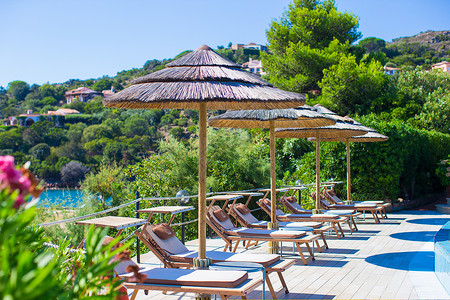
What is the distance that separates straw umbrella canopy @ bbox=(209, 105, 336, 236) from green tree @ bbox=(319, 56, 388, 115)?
36.6 feet

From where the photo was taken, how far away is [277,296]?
4.51m

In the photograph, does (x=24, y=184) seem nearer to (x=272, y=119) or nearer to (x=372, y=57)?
(x=272, y=119)

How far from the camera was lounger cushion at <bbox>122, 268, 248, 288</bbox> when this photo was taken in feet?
11.9

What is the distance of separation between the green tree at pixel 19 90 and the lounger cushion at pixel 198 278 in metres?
86.9

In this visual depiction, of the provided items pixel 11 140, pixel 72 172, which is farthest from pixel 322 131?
pixel 11 140

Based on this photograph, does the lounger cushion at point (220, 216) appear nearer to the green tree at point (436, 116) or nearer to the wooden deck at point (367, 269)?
the wooden deck at point (367, 269)

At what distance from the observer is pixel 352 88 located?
58.6 feet

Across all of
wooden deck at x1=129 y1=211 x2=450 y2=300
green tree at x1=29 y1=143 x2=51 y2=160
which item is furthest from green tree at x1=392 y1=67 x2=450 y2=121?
green tree at x1=29 y1=143 x2=51 y2=160

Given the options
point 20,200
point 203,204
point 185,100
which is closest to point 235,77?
point 185,100

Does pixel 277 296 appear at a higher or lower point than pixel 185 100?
lower

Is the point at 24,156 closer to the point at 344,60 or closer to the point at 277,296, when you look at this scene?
the point at 344,60

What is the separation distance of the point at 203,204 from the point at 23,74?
304 feet

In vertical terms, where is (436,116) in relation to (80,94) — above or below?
below

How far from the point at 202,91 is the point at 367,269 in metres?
3.56
